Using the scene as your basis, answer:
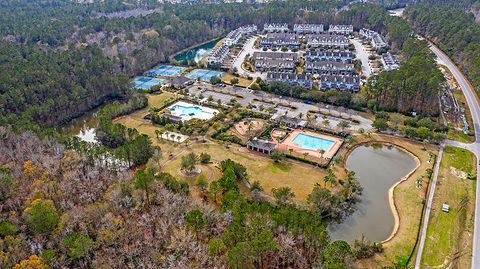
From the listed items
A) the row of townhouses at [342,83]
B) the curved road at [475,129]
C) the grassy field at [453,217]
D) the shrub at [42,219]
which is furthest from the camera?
the row of townhouses at [342,83]

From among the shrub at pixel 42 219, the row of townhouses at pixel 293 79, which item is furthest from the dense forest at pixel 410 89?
the shrub at pixel 42 219

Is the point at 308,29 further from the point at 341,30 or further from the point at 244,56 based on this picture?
the point at 244,56

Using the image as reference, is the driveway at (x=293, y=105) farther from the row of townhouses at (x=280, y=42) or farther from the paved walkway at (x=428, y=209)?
the row of townhouses at (x=280, y=42)

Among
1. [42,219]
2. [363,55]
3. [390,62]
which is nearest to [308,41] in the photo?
[363,55]

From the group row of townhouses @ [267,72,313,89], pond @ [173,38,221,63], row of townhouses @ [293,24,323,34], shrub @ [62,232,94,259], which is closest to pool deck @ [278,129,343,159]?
row of townhouses @ [267,72,313,89]

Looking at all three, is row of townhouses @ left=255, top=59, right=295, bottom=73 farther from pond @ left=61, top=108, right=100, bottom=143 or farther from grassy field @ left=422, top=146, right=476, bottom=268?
grassy field @ left=422, top=146, right=476, bottom=268

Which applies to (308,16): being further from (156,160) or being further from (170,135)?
(156,160)
